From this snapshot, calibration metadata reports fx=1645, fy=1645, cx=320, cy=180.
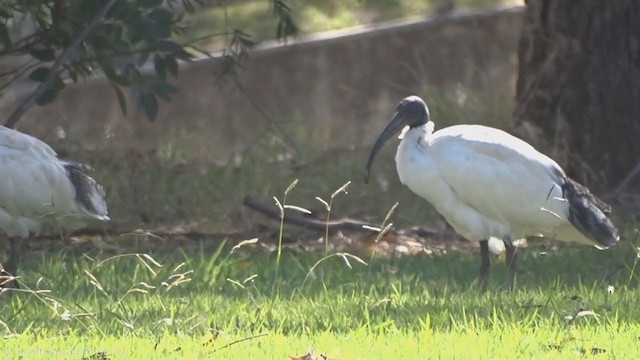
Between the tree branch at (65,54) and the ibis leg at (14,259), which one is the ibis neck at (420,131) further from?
the ibis leg at (14,259)

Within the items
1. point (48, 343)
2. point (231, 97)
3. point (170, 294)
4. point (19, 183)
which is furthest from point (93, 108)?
point (48, 343)

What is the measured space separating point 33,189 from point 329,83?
831 cm

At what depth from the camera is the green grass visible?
5.62 metres

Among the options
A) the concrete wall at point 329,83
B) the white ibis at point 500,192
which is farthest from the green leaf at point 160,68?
the concrete wall at point 329,83

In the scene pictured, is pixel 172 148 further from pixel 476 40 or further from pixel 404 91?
pixel 476 40

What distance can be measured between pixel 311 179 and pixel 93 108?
3976 mm

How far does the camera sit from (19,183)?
334 inches

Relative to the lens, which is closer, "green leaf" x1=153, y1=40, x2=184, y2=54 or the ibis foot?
the ibis foot

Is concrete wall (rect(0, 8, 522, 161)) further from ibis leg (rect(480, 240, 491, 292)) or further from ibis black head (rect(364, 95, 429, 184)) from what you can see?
ibis leg (rect(480, 240, 491, 292))

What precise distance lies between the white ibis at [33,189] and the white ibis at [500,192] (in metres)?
1.72

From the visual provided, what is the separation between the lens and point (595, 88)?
11547mm

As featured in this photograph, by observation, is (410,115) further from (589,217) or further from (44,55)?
(44,55)

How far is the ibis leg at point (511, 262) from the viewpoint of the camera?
802 centimetres

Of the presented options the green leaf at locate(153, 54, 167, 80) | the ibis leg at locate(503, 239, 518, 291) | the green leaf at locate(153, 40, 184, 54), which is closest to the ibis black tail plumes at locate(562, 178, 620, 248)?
the ibis leg at locate(503, 239, 518, 291)
